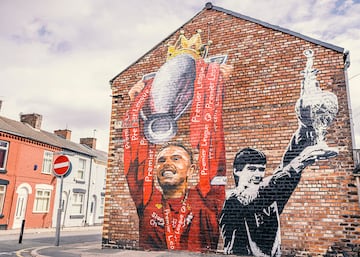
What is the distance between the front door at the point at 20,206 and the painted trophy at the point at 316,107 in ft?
64.0

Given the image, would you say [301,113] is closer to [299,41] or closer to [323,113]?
[323,113]

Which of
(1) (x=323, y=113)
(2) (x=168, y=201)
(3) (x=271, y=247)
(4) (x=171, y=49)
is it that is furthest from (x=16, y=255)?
A: (1) (x=323, y=113)

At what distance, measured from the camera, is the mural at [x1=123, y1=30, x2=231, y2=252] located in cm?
931

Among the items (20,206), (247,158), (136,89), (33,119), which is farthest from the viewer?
(33,119)

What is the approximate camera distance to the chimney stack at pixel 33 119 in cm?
2653

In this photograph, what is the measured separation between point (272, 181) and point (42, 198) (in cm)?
1992

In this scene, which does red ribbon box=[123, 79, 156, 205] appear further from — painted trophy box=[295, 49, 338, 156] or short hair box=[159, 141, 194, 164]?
painted trophy box=[295, 49, 338, 156]

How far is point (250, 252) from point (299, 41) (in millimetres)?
6064

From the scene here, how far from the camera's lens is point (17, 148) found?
21469mm

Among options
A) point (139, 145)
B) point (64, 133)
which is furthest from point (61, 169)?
point (64, 133)

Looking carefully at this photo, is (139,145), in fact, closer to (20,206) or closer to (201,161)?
(201,161)

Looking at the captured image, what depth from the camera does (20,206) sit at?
21.6 metres

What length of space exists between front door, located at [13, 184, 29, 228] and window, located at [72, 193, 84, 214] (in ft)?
16.1

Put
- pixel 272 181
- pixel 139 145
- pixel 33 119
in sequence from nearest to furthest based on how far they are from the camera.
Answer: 1. pixel 272 181
2. pixel 139 145
3. pixel 33 119
